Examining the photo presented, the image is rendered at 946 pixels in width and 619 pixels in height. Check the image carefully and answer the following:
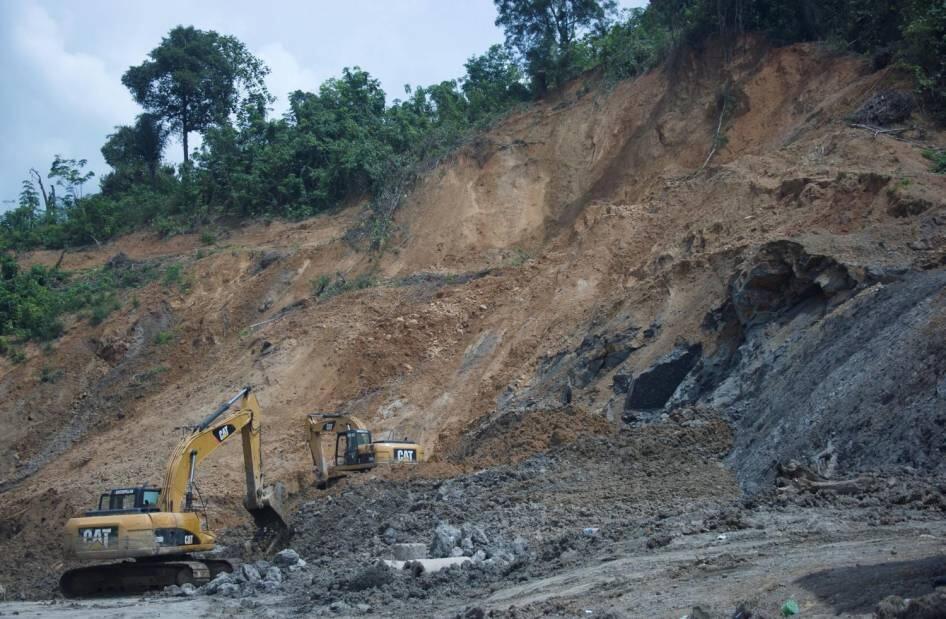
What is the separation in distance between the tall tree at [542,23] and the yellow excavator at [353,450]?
60.7 feet

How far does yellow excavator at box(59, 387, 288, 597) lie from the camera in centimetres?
1459

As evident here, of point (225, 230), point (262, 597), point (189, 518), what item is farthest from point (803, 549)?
point (225, 230)

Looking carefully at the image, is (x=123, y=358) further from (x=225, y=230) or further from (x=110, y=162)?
(x=110, y=162)

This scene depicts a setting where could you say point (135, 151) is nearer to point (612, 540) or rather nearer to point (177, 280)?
point (177, 280)

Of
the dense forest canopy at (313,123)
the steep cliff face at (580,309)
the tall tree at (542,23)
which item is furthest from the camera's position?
the tall tree at (542,23)

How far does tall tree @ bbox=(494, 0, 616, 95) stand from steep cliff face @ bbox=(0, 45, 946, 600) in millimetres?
1700

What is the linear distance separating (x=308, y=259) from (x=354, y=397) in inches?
298

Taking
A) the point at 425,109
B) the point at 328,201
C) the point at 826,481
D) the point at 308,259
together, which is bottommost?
the point at 826,481

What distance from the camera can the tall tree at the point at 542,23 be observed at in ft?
118

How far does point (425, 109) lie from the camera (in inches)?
1683

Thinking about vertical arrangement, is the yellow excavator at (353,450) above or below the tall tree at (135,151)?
below

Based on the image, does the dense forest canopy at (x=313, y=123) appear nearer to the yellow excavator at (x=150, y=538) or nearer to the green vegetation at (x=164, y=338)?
the green vegetation at (x=164, y=338)

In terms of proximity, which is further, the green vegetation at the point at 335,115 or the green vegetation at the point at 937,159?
the green vegetation at the point at 335,115

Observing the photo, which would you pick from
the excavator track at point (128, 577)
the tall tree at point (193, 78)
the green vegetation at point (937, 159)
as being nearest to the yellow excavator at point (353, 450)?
the excavator track at point (128, 577)
